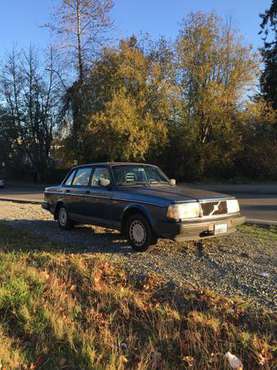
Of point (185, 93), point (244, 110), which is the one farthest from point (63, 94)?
point (244, 110)

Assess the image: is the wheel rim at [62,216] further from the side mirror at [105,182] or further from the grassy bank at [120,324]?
the grassy bank at [120,324]

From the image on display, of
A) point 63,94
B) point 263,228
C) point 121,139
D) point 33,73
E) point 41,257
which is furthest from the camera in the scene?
point 33,73

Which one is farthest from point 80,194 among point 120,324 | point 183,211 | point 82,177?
point 120,324

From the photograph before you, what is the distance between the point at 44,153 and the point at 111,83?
17236 mm

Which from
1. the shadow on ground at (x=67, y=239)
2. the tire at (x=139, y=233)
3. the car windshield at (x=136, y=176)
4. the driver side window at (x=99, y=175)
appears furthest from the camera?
the driver side window at (x=99, y=175)

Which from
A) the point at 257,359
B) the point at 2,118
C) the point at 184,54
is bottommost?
the point at 257,359

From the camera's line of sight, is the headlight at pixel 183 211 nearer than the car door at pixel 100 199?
Yes

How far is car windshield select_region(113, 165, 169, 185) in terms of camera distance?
9.02 m

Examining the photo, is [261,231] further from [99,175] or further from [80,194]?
[80,194]

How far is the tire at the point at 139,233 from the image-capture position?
7.88 metres

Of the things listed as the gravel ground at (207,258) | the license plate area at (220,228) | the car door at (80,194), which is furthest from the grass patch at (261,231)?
the car door at (80,194)

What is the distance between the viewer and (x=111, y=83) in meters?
34.7

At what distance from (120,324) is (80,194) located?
201 inches

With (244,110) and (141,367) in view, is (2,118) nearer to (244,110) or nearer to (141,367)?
(244,110)
